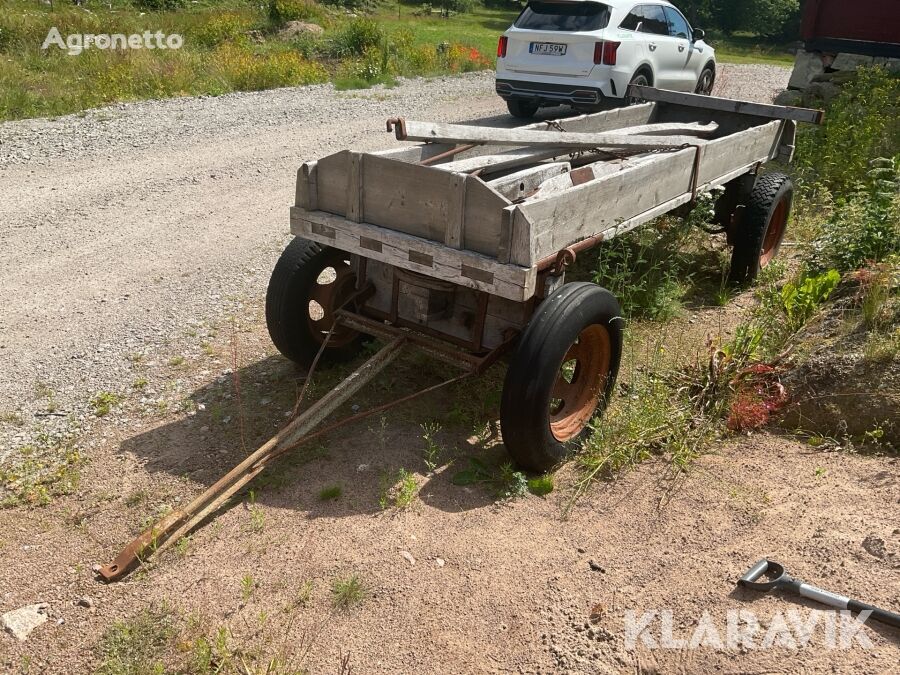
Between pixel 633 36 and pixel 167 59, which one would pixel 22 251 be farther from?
pixel 167 59

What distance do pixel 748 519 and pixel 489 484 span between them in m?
1.25


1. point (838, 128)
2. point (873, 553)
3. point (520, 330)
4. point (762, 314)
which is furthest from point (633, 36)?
point (873, 553)

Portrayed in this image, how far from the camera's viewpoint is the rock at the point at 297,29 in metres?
21.5

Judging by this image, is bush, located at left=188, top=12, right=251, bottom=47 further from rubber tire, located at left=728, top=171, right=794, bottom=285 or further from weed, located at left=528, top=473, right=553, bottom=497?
weed, located at left=528, top=473, right=553, bottom=497

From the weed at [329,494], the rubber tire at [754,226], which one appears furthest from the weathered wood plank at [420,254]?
the rubber tire at [754,226]

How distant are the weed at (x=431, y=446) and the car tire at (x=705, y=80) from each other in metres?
10.8

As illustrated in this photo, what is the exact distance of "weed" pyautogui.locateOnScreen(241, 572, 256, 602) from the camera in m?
3.12

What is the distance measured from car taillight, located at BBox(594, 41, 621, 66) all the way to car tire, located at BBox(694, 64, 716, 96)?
3363mm

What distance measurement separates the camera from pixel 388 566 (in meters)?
3.30

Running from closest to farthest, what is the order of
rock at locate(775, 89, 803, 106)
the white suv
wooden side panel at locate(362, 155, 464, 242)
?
1. wooden side panel at locate(362, 155, 464, 242)
2. the white suv
3. rock at locate(775, 89, 803, 106)

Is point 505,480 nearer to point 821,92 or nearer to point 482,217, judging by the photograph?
point 482,217

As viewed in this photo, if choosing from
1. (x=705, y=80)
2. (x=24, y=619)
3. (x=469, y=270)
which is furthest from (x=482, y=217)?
(x=705, y=80)

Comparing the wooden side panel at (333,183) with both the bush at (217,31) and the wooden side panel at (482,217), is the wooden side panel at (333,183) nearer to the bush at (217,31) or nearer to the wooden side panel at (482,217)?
the wooden side panel at (482,217)

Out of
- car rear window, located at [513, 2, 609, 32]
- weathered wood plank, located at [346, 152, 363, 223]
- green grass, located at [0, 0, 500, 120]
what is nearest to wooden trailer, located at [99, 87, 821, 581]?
weathered wood plank, located at [346, 152, 363, 223]
